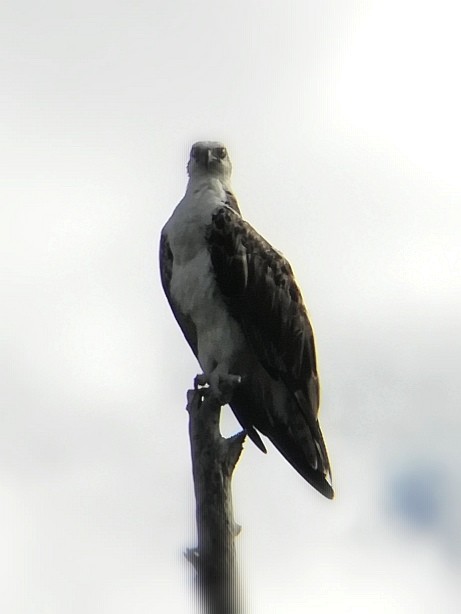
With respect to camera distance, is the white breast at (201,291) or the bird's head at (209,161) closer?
the white breast at (201,291)

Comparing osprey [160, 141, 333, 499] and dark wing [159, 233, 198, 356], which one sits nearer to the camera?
osprey [160, 141, 333, 499]

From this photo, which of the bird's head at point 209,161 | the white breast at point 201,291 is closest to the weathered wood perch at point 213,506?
the white breast at point 201,291

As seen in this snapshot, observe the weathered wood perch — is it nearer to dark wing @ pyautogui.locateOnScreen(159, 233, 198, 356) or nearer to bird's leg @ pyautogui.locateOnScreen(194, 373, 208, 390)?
bird's leg @ pyautogui.locateOnScreen(194, 373, 208, 390)

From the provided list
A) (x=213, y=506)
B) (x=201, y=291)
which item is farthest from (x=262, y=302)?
(x=213, y=506)

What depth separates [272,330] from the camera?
9555 millimetres

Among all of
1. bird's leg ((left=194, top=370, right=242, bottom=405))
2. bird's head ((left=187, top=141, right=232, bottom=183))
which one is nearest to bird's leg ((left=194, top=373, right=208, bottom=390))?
bird's leg ((left=194, top=370, right=242, bottom=405))

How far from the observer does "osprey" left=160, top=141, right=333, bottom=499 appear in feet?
30.9

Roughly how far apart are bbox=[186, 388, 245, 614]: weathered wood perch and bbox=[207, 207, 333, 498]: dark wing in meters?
1.15

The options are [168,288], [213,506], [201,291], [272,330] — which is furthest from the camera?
[168,288]

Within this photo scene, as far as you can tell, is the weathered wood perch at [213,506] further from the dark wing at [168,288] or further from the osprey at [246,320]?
the dark wing at [168,288]

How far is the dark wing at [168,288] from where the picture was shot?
9.59m

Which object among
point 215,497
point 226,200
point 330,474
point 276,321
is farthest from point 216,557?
point 226,200

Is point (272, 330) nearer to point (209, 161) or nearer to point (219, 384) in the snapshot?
point (219, 384)

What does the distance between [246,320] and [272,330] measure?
22cm
